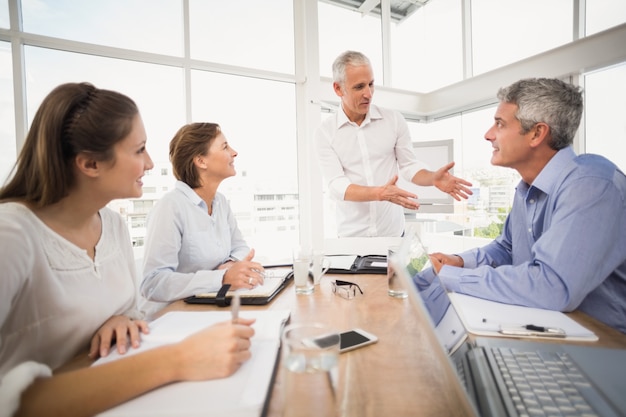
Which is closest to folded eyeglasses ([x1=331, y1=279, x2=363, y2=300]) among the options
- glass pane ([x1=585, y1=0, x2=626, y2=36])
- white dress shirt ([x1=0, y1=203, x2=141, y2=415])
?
white dress shirt ([x1=0, y1=203, x2=141, y2=415])

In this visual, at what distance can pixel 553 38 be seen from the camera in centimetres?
371

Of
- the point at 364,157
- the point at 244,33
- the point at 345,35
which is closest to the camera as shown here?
the point at 364,157

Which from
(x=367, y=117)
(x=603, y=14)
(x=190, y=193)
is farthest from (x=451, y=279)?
(x=603, y=14)

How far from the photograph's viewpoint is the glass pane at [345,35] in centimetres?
435

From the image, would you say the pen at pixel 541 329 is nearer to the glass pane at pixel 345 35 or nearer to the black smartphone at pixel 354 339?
the black smartphone at pixel 354 339

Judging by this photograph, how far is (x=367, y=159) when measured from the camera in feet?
8.18

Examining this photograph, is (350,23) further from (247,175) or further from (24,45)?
(24,45)

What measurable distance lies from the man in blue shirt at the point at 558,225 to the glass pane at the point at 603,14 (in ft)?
10.1

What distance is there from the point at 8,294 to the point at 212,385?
533 mm

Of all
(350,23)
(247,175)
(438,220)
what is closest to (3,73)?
(247,175)

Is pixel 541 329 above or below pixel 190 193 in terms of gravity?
below

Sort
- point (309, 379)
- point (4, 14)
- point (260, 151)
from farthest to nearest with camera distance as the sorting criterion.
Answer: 1. point (260, 151)
2. point (4, 14)
3. point (309, 379)

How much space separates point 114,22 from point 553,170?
390cm

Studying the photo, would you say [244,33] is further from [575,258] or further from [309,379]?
[309,379]
